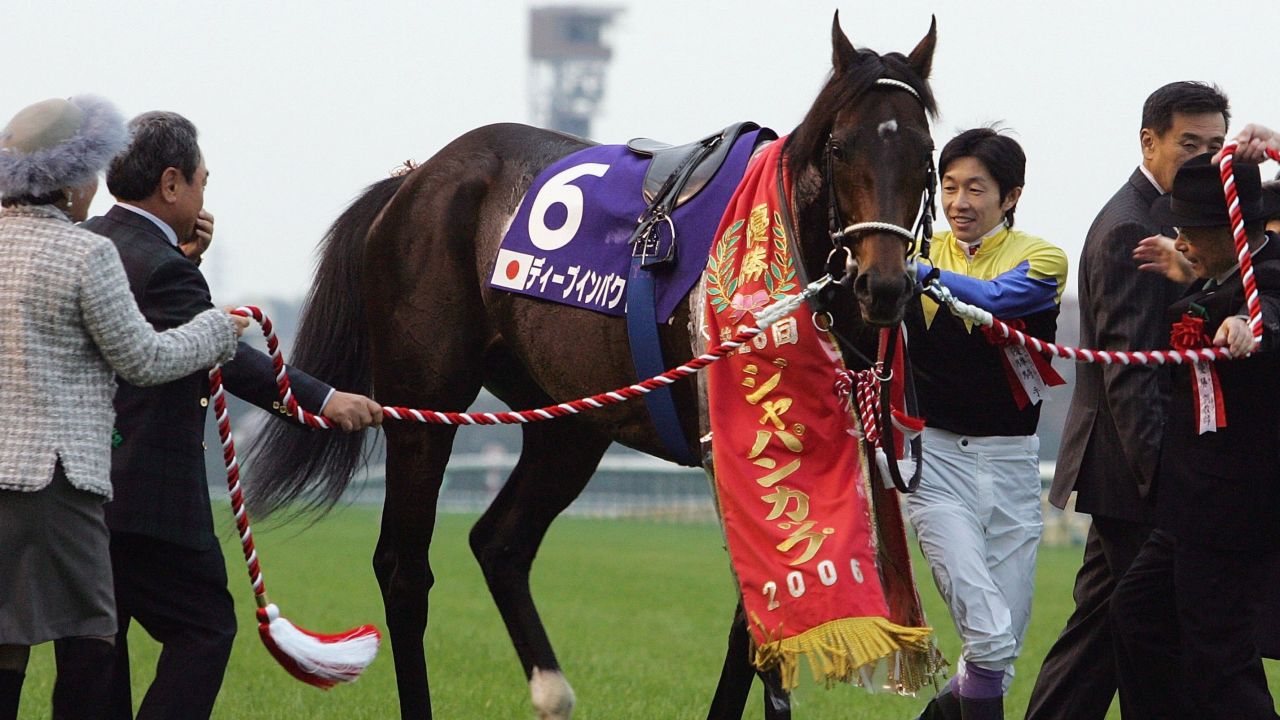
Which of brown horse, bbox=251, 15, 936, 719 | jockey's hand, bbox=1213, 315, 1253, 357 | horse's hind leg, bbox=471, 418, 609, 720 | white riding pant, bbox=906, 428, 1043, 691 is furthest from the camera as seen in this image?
horse's hind leg, bbox=471, 418, 609, 720

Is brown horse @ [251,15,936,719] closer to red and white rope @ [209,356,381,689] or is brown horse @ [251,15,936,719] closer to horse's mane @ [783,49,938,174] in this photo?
horse's mane @ [783,49,938,174]

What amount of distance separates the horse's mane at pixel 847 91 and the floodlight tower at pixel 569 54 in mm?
92580

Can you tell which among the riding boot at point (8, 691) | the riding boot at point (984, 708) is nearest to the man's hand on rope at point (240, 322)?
the riding boot at point (8, 691)

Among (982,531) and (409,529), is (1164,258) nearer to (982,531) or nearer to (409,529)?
(982,531)

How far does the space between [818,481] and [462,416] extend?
3.38 ft

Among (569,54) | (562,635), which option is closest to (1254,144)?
(562,635)

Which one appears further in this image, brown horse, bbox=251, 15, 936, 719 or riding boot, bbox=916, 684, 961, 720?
brown horse, bbox=251, 15, 936, 719

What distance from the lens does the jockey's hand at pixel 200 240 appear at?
14.9 feet

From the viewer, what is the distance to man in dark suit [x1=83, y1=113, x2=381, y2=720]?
3.77 m

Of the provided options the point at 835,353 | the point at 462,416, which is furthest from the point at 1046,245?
the point at 462,416

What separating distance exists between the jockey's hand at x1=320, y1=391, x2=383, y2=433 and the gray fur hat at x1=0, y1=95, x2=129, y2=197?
2.98 ft

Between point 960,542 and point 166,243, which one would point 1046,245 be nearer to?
point 960,542

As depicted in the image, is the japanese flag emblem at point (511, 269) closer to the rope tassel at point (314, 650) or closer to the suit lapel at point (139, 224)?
the rope tassel at point (314, 650)

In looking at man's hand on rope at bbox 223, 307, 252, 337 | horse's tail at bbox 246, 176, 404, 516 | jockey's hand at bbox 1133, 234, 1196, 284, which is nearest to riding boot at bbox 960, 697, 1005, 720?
jockey's hand at bbox 1133, 234, 1196, 284
